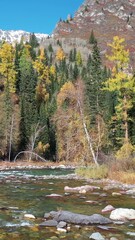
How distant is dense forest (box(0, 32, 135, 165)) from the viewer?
30.4 metres

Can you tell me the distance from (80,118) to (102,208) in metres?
17.4

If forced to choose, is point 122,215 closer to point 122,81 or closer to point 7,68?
point 122,81

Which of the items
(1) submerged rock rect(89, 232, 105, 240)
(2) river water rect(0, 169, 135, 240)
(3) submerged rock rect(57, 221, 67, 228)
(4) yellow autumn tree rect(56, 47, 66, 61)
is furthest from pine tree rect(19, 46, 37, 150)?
(4) yellow autumn tree rect(56, 47, 66, 61)

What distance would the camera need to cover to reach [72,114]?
2923 cm

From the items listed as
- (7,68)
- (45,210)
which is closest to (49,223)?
(45,210)

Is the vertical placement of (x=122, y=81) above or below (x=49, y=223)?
above

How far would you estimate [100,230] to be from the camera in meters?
9.66

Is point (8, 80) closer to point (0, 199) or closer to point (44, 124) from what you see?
point (44, 124)

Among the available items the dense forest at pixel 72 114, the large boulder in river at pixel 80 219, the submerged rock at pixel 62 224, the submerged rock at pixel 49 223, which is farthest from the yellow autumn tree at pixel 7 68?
the submerged rock at pixel 62 224

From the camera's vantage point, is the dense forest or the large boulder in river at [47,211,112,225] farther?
the dense forest

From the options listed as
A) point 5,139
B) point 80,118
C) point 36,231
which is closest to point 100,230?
point 36,231

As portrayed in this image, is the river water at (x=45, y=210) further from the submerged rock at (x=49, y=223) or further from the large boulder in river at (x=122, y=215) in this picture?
the large boulder in river at (x=122, y=215)

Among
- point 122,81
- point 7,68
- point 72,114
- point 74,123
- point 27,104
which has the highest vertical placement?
point 7,68

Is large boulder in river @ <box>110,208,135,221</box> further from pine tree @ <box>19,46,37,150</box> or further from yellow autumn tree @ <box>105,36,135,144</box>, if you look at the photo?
pine tree @ <box>19,46,37,150</box>
